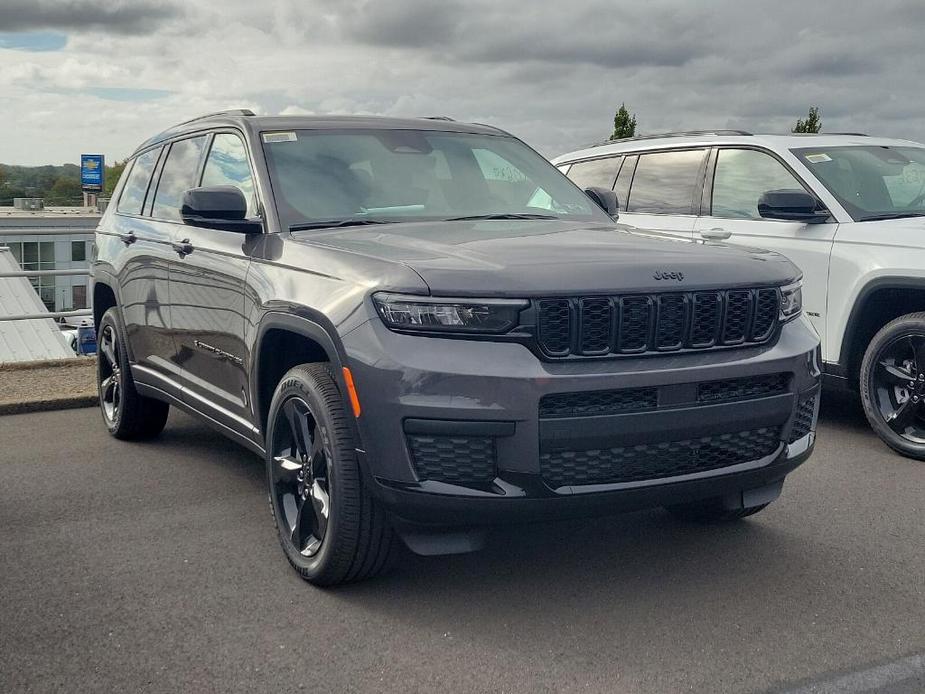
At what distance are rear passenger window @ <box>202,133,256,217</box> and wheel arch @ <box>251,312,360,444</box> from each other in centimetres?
66

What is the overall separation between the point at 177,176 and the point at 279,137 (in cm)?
109

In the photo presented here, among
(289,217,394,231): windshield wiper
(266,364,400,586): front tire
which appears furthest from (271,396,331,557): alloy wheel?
(289,217,394,231): windshield wiper

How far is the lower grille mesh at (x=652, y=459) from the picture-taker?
11.7 feet

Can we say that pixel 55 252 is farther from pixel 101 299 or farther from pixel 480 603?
pixel 480 603

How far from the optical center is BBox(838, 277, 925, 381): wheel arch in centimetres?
626

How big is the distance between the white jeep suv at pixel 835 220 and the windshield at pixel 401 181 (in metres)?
0.83

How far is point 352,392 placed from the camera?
368 centimetres

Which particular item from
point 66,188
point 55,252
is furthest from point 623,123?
point 66,188

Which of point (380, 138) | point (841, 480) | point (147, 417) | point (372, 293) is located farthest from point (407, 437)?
point (147, 417)

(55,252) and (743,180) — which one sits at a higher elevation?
(743,180)

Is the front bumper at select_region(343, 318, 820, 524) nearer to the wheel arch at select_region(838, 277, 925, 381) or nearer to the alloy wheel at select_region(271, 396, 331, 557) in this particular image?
the alloy wheel at select_region(271, 396, 331, 557)

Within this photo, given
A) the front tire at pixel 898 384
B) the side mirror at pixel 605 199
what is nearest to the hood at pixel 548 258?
the side mirror at pixel 605 199

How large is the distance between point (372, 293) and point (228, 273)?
1.32 meters

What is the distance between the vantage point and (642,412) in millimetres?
3615
